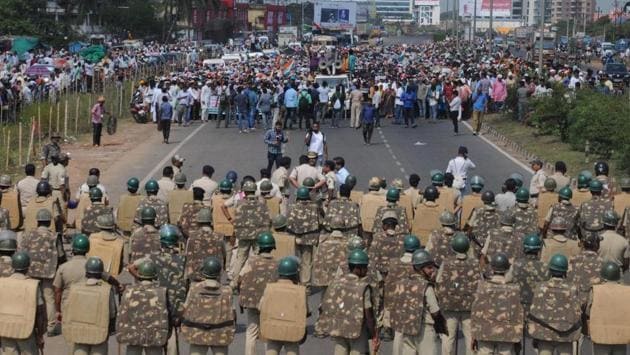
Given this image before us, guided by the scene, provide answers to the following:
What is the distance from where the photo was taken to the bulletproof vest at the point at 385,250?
14688mm

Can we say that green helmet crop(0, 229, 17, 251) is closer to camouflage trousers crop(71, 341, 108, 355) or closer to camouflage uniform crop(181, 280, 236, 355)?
camouflage trousers crop(71, 341, 108, 355)

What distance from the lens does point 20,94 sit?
3988 centimetres

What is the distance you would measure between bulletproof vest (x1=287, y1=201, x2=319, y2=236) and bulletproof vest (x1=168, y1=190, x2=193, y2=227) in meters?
2.13

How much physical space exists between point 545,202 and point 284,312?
746 centimetres

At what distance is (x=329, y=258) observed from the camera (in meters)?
14.6

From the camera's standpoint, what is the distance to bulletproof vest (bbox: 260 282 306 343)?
1219 centimetres

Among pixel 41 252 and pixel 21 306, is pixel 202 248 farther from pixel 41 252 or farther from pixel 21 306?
pixel 21 306

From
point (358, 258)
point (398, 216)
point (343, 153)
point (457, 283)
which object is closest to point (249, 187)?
point (398, 216)

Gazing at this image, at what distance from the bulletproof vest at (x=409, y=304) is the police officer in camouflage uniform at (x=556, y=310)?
3.32ft

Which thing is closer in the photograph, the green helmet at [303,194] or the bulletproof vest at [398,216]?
the bulletproof vest at [398,216]

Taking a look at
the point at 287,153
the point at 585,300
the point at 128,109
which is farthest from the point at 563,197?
the point at 128,109

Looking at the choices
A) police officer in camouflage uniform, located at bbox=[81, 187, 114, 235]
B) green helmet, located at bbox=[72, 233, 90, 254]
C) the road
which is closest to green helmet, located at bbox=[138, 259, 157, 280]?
green helmet, located at bbox=[72, 233, 90, 254]

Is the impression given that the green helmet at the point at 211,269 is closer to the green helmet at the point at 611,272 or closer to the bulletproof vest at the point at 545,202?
the green helmet at the point at 611,272

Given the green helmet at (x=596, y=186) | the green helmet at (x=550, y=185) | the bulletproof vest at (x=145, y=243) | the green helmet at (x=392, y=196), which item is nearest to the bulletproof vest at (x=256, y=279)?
the bulletproof vest at (x=145, y=243)
